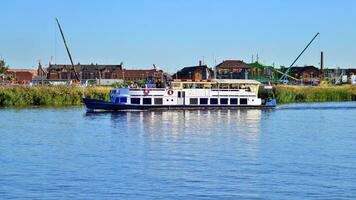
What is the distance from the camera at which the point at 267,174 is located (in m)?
26.9

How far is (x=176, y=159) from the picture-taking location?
30.8 m

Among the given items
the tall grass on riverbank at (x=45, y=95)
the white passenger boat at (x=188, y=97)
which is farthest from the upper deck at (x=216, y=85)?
the tall grass on riverbank at (x=45, y=95)

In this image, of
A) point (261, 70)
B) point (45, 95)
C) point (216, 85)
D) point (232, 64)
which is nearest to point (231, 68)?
point (232, 64)

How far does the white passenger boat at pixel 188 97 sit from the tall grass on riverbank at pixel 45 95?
40.5 feet

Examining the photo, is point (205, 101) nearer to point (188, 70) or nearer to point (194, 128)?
point (194, 128)

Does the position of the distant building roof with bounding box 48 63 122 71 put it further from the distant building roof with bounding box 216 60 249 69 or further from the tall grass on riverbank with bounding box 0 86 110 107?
the tall grass on riverbank with bounding box 0 86 110 107

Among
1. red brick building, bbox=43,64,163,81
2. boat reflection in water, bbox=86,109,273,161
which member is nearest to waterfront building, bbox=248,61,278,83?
red brick building, bbox=43,64,163,81

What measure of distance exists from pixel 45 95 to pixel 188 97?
1776cm

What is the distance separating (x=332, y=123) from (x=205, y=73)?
84.8 m

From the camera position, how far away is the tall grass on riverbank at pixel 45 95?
3019 inches

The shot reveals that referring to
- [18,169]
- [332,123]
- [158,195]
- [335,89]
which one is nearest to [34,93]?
[332,123]

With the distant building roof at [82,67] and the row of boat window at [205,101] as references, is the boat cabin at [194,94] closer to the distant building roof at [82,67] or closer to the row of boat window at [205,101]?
the row of boat window at [205,101]

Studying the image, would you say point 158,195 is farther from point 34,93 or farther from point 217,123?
point 34,93

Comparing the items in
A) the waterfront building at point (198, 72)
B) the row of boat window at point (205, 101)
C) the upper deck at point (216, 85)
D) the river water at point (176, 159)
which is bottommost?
the river water at point (176, 159)
